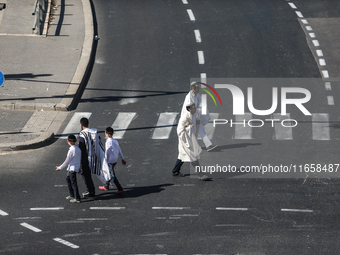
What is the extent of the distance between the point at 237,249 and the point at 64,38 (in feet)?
51.5

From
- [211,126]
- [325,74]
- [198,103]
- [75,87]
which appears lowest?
[211,126]

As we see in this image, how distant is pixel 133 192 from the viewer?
37.4 feet

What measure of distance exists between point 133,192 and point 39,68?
9.69m

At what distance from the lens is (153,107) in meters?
17.2

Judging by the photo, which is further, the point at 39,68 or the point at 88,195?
the point at 39,68

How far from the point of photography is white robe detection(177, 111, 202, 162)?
39.3 feet

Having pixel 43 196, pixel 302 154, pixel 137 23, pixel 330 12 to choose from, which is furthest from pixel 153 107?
pixel 330 12

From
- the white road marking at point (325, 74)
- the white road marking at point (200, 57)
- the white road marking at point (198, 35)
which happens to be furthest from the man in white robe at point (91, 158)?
the white road marking at point (198, 35)

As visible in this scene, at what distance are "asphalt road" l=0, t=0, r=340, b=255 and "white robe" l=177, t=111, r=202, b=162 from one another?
608 mm

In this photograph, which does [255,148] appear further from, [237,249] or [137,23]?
[137,23]

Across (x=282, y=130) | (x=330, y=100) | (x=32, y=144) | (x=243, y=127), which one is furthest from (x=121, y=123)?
(x=330, y=100)

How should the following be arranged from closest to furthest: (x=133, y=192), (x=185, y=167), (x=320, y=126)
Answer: (x=133, y=192), (x=185, y=167), (x=320, y=126)

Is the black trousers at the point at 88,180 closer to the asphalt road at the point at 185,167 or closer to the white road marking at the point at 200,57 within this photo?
the asphalt road at the point at 185,167

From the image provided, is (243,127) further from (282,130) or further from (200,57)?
(200,57)
